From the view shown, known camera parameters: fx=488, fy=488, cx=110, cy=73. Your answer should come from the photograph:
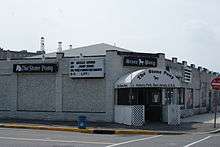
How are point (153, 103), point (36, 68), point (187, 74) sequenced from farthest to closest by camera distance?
1. point (187, 74)
2. point (153, 103)
3. point (36, 68)

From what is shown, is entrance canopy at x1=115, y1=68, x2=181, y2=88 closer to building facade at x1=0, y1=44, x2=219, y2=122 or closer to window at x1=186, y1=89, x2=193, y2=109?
building facade at x1=0, y1=44, x2=219, y2=122

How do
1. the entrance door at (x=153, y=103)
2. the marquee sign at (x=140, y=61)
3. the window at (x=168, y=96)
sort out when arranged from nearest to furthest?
1. the marquee sign at (x=140, y=61)
2. the entrance door at (x=153, y=103)
3. the window at (x=168, y=96)

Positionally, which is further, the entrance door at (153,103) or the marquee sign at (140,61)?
the entrance door at (153,103)

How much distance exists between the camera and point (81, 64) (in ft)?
101

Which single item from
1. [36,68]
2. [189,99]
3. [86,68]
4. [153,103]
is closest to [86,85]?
[86,68]

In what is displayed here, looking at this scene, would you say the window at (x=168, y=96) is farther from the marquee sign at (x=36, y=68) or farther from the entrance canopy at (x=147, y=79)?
the marquee sign at (x=36, y=68)

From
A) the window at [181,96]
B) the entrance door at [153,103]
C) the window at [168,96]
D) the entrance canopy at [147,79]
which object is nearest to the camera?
the entrance canopy at [147,79]

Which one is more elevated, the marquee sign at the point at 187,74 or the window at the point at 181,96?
the marquee sign at the point at 187,74

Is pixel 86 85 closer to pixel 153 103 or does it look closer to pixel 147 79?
pixel 147 79

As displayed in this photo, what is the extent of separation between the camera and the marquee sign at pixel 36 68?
104ft

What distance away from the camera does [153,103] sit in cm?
3288

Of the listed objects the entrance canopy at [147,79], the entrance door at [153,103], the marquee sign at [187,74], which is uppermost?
the marquee sign at [187,74]

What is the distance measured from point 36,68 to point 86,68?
3.72 m

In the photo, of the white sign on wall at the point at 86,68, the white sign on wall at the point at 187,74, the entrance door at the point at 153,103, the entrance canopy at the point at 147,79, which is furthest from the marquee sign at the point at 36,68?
the white sign on wall at the point at 187,74
